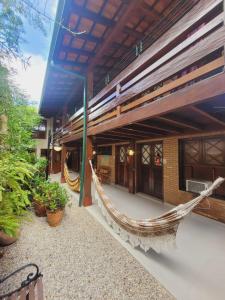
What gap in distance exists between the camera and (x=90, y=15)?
124 inches

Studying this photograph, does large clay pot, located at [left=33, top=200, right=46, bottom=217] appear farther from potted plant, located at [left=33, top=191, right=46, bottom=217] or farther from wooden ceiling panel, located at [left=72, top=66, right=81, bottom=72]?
wooden ceiling panel, located at [left=72, top=66, right=81, bottom=72]

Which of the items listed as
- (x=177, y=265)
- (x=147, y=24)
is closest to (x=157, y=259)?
(x=177, y=265)

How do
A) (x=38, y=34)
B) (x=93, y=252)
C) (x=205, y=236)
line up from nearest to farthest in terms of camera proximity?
(x=38, y=34), (x=93, y=252), (x=205, y=236)

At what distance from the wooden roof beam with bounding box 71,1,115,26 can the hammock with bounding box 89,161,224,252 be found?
144 inches

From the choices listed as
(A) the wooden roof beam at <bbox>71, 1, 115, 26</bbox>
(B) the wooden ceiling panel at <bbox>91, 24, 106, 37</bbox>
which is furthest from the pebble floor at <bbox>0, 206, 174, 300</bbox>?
(B) the wooden ceiling panel at <bbox>91, 24, 106, 37</bbox>

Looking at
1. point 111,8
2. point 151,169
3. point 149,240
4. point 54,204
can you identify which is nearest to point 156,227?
point 149,240

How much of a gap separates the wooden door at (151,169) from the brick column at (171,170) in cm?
38

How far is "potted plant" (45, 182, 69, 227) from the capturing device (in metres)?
3.20

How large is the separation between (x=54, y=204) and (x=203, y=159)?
3.52 m

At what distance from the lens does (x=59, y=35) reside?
11.8ft

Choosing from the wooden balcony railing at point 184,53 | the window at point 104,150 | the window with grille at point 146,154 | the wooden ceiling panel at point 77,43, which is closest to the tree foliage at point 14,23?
the wooden balcony railing at point 184,53

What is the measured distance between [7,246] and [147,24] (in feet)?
16.8

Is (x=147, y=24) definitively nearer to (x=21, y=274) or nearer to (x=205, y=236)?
(x=205, y=236)

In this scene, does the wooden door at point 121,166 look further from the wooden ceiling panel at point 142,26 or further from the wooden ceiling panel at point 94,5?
the wooden ceiling panel at point 94,5
